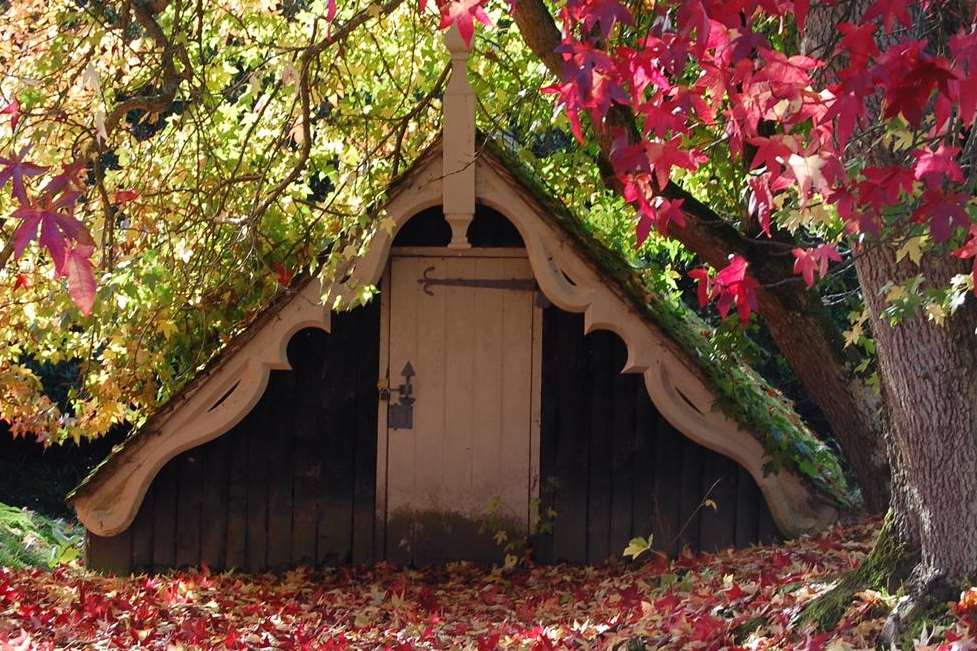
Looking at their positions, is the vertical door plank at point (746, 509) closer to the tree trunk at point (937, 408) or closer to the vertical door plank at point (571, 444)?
the vertical door plank at point (571, 444)

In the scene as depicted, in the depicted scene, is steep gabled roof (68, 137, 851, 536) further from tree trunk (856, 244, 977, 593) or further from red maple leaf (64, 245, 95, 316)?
red maple leaf (64, 245, 95, 316)

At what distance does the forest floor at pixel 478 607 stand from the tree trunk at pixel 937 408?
27 centimetres

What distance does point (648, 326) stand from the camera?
28.9 feet

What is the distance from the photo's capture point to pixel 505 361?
9.52 meters

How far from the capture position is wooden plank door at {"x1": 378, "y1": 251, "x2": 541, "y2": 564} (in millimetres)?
9500

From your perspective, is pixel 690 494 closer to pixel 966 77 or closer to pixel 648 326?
pixel 648 326

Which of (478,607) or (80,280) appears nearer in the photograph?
(80,280)

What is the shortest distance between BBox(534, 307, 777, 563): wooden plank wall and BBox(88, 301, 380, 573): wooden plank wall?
1294 millimetres

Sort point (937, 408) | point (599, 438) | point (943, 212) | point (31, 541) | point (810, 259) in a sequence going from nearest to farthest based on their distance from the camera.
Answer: point (943, 212) < point (810, 259) < point (937, 408) < point (599, 438) < point (31, 541)

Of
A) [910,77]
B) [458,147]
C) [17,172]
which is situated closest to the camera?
[910,77]

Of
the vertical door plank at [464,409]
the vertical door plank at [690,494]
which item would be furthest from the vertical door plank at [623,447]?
the vertical door plank at [464,409]

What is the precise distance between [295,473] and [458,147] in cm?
276

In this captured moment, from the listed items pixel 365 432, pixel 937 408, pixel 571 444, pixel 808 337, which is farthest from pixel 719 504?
pixel 937 408

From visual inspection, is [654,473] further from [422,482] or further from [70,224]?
[70,224]
